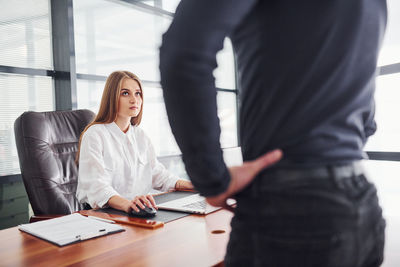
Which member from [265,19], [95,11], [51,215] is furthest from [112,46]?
[265,19]

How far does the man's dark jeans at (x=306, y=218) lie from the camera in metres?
0.50

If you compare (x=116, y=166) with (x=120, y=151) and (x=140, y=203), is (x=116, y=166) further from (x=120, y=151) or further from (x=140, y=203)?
(x=140, y=203)

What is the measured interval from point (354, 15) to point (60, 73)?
3.23m

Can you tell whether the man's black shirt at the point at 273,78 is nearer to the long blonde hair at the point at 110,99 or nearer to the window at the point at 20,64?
the long blonde hair at the point at 110,99

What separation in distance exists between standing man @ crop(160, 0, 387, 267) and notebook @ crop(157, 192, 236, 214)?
92 cm

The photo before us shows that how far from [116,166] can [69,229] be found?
949 millimetres

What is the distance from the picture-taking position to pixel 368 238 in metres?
0.55

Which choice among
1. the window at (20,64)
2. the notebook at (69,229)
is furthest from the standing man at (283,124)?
the window at (20,64)

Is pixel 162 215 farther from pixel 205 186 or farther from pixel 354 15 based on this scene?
pixel 354 15

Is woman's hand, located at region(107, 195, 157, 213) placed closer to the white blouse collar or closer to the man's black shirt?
the white blouse collar

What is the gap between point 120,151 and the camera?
223 centimetres

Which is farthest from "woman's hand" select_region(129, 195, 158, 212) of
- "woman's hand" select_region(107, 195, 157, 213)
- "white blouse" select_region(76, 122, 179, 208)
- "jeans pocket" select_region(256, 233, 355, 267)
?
"jeans pocket" select_region(256, 233, 355, 267)

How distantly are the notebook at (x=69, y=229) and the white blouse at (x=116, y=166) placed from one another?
0.43 metres

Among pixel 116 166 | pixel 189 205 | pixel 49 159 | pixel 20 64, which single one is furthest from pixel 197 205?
pixel 20 64
